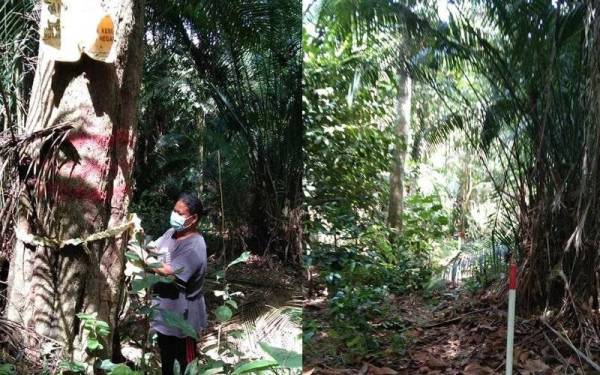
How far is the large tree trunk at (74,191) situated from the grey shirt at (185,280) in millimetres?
226

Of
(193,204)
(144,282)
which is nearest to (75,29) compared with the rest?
(193,204)

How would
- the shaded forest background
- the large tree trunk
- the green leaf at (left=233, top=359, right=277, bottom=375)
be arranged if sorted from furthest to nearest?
the shaded forest background < the large tree trunk < the green leaf at (left=233, top=359, right=277, bottom=375)

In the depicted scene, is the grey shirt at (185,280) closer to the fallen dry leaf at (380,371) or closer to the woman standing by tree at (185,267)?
the woman standing by tree at (185,267)

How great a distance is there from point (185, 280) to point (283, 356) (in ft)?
1.54

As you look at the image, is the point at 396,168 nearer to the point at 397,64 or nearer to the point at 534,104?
the point at 397,64

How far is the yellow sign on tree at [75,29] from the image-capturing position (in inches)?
67.9

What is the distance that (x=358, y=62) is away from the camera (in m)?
2.56

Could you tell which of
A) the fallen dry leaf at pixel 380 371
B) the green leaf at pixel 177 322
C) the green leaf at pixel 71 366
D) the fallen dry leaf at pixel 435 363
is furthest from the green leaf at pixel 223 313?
the fallen dry leaf at pixel 435 363

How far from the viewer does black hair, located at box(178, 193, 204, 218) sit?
6.73ft

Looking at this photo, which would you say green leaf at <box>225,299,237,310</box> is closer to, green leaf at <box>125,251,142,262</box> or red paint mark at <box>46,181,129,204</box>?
green leaf at <box>125,251,142,262</box>

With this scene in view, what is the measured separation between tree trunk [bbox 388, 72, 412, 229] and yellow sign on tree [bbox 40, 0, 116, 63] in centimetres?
142

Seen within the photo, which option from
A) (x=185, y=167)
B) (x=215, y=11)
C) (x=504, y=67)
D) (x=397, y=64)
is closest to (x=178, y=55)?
(x=215, y=11)

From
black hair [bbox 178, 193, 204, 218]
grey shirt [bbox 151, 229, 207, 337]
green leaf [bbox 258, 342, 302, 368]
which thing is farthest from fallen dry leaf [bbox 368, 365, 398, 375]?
black hair [bbox 178, 193, 204, 218]

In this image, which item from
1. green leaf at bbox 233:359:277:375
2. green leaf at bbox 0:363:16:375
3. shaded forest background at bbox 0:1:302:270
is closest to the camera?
green leaf at bbox 0:363:16:375
